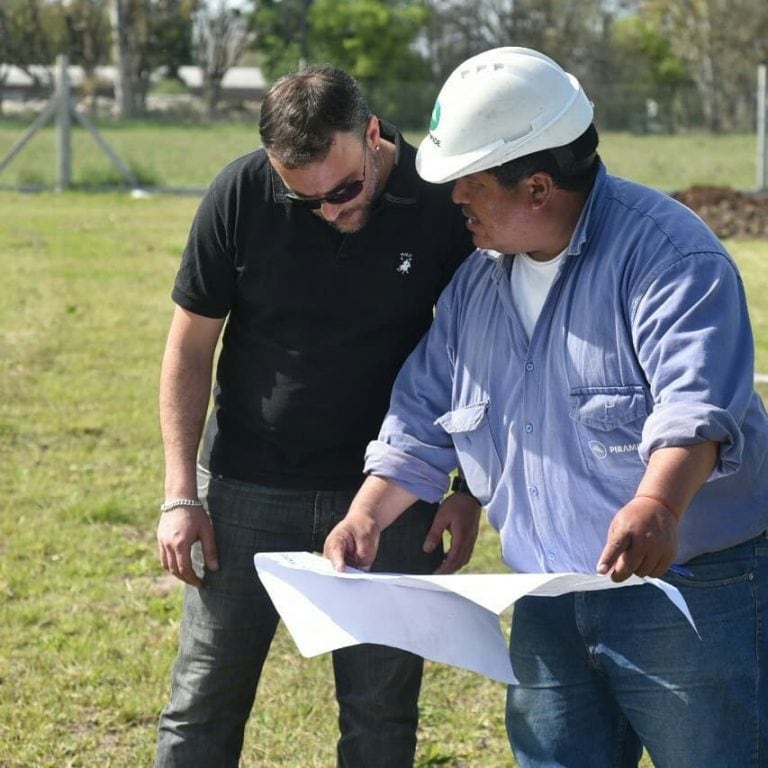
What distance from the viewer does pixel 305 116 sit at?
118 inches

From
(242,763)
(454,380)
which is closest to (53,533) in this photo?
(242,763)

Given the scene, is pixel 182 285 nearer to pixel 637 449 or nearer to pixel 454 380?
pixel 454 380

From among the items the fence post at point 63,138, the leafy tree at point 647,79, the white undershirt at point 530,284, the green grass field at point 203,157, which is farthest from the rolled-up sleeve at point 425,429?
the leafy tree at point 647,79

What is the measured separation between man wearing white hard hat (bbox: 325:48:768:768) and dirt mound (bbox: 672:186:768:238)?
14.8 m

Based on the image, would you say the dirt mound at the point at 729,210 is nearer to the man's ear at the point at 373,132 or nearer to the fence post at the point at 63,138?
the fence post at the point at 63,138

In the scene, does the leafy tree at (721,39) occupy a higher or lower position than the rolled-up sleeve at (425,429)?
lower

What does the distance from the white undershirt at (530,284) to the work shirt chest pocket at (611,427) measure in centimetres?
21

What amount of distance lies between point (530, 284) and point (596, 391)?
0.29 meters

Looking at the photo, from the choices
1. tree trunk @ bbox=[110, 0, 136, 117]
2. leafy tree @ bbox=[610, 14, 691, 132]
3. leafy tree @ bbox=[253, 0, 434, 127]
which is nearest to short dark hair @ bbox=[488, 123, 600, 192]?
leafy tree @ bbox=[610, 14, 691, 132]

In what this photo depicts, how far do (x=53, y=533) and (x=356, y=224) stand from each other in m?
3.44

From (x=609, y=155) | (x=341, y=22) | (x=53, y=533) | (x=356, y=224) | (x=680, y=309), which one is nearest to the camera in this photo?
(x=680, y=309)

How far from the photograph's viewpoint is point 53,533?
6.21 m

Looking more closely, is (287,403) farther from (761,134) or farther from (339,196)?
(761,134)

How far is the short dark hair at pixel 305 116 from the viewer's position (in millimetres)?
3006
